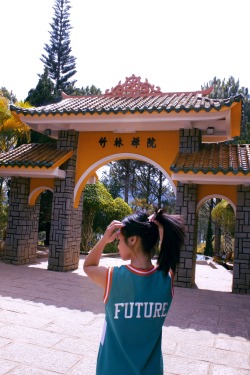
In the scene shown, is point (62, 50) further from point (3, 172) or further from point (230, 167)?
point (230, 167)

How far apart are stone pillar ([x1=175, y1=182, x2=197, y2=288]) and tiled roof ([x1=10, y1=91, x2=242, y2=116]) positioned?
174 cm

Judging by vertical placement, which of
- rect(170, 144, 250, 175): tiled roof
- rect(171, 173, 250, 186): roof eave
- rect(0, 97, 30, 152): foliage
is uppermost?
rect(0, 97, 30, 152): foliage

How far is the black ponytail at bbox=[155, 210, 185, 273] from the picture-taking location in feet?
5.00

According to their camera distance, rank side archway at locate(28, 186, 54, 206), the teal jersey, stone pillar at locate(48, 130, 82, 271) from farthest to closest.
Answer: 1. side archway at locate(28, 186, 54, 206)
2. stone pillar at locate(48, 130, 82, 271)
3. the teal jersey

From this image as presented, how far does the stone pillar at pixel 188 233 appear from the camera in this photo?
7422mm

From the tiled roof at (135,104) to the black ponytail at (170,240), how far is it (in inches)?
232

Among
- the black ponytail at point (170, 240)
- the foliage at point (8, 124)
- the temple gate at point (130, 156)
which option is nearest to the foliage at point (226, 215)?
the temple gate at point (130, 156)

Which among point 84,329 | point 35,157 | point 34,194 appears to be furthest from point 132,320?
point 34,194

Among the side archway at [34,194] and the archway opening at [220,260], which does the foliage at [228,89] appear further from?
Result: the side archway at [34,194]

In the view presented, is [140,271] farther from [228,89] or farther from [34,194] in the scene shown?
[228,89]

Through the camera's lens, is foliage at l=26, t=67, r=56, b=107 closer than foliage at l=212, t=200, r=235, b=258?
No

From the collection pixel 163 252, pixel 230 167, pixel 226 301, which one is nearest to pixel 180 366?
pixel 163 252

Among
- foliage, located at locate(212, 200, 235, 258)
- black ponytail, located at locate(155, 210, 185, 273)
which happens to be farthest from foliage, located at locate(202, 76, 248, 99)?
black ponytail, located at locate(155, 210, 185, 273)

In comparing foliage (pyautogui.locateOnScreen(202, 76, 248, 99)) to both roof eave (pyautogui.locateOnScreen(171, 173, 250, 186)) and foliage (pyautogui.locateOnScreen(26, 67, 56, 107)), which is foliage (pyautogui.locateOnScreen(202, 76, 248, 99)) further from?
roof eave (pyautogui.locateOnScreen(171, 173, 250, 186))
